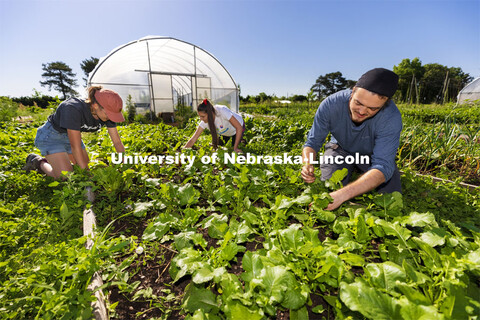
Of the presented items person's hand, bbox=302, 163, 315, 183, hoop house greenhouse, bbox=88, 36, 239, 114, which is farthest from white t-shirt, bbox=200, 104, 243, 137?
hoop house greenhouse, bbox=88, 36, 239, 114

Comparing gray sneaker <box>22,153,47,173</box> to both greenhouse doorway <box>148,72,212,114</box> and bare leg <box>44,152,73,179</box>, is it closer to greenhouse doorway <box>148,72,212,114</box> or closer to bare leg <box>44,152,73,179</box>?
bare leg <box>44,152,73,179</box>

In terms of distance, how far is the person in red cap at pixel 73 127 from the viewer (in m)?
2.57

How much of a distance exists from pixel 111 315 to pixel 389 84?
238 centimetres

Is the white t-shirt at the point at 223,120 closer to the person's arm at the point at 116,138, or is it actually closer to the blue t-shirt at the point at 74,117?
the person's arm at the point at 116,138

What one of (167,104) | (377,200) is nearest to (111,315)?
(377,200)

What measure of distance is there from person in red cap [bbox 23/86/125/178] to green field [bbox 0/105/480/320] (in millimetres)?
526

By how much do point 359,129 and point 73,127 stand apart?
127 inches

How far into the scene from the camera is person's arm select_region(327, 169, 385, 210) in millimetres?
1564

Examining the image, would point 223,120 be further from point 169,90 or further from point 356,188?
point 169,90

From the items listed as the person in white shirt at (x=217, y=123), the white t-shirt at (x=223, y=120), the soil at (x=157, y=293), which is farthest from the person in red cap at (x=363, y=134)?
the white t-shirt at (x=223, y=120)

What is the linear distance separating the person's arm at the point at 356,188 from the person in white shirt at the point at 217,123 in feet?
6.69

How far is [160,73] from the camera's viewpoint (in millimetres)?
10703

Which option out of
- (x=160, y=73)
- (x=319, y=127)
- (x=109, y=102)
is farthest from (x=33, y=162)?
(x=160, y=73)

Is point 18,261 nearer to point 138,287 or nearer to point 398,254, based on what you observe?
point 138,287
